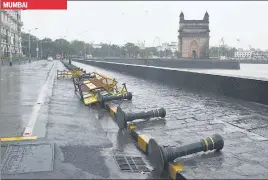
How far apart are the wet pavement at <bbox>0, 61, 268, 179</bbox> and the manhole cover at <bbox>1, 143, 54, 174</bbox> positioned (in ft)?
0.49

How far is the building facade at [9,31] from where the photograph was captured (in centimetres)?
8881

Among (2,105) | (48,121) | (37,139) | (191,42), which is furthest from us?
(191,42)

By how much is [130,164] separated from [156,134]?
1.66 meters

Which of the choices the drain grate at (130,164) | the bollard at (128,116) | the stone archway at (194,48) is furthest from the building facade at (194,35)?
the drain grate at (130,164)

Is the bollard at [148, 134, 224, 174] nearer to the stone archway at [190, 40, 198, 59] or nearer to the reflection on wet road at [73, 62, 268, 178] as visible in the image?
the reflection on wet road at [73, 62, 268, 178]

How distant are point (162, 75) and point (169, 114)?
1139 cm

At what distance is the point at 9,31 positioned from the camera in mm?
96438

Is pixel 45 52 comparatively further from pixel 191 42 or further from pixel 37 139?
pixel 37 139

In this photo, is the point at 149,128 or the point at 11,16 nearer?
the point at 149,128

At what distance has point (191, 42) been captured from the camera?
298ft

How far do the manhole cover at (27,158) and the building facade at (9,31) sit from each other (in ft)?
269

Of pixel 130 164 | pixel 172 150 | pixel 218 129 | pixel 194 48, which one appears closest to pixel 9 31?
pixel 194 48

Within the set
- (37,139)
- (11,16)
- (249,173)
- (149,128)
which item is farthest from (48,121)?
(11,16)

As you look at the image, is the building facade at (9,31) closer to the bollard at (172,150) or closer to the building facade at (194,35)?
the building facade at (194,35)
